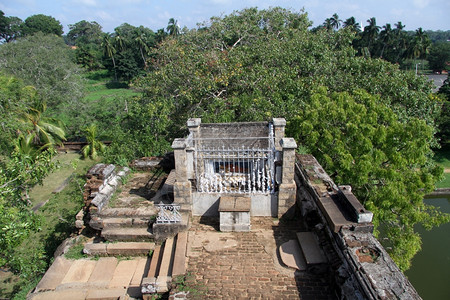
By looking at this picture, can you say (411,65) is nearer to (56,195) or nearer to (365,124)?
(365,124)

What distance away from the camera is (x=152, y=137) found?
12.5m

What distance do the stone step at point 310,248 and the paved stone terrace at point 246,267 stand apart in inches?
10.3

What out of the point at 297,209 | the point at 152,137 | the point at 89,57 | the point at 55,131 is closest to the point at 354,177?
the point at 297,209

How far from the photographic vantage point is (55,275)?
231 inches

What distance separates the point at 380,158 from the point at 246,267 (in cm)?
603

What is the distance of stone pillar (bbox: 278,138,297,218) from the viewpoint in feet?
21.3

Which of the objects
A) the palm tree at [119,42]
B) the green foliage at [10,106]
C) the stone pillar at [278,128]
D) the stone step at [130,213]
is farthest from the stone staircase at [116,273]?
the palm tree at [119,42]

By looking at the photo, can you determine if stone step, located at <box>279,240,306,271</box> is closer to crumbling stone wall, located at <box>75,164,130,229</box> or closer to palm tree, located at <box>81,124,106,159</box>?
crumbling stone wall, located at <box>75,164,130,229</box>

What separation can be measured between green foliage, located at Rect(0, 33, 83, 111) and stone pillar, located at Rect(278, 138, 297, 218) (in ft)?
63.3

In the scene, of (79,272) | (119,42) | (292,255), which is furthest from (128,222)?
(119,42)

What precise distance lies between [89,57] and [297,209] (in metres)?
56.4

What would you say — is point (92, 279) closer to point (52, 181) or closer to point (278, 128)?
point (278, 128)

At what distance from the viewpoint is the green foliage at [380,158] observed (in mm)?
9219

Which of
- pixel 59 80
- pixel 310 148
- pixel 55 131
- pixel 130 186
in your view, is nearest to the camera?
pixel 130 186
